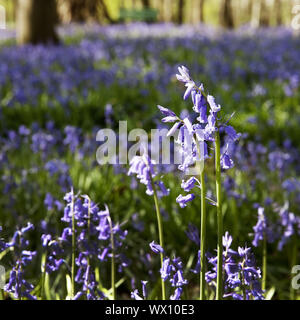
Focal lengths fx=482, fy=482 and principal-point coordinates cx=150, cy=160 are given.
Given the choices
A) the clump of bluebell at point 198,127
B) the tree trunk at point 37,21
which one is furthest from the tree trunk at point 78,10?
the clump of bluebell at point 198,127

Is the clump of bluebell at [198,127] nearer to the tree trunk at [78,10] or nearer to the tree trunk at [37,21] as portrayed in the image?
the tree trunk at [37,21]

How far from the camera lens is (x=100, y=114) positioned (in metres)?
6.24

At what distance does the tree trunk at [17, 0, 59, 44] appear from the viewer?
32.7 ft

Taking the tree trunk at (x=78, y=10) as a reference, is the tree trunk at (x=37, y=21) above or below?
below

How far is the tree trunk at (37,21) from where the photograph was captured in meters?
9.97

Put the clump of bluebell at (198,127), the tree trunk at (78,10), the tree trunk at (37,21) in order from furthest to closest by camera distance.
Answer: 1. the tree trunk at (78,10)
2. the tree trunk at (37,21)
3. the clump of bluebell at (198,127)

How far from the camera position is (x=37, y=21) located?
33.7ft

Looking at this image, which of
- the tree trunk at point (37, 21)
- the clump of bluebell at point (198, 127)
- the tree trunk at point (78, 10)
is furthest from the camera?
the tree trunk at point (78, 10)

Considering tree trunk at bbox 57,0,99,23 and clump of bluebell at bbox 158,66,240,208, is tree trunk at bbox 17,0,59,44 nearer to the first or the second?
clump of bluebell at bbox 158,66,240,208

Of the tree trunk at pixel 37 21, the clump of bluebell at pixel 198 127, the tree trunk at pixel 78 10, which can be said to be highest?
the tree trunk at pixel 78 10

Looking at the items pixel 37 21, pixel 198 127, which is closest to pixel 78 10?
pixel 37 21

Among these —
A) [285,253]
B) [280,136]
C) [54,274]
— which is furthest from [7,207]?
[280,136]

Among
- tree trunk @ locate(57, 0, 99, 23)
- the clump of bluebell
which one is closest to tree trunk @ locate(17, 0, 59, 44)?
the clump of bluebell
